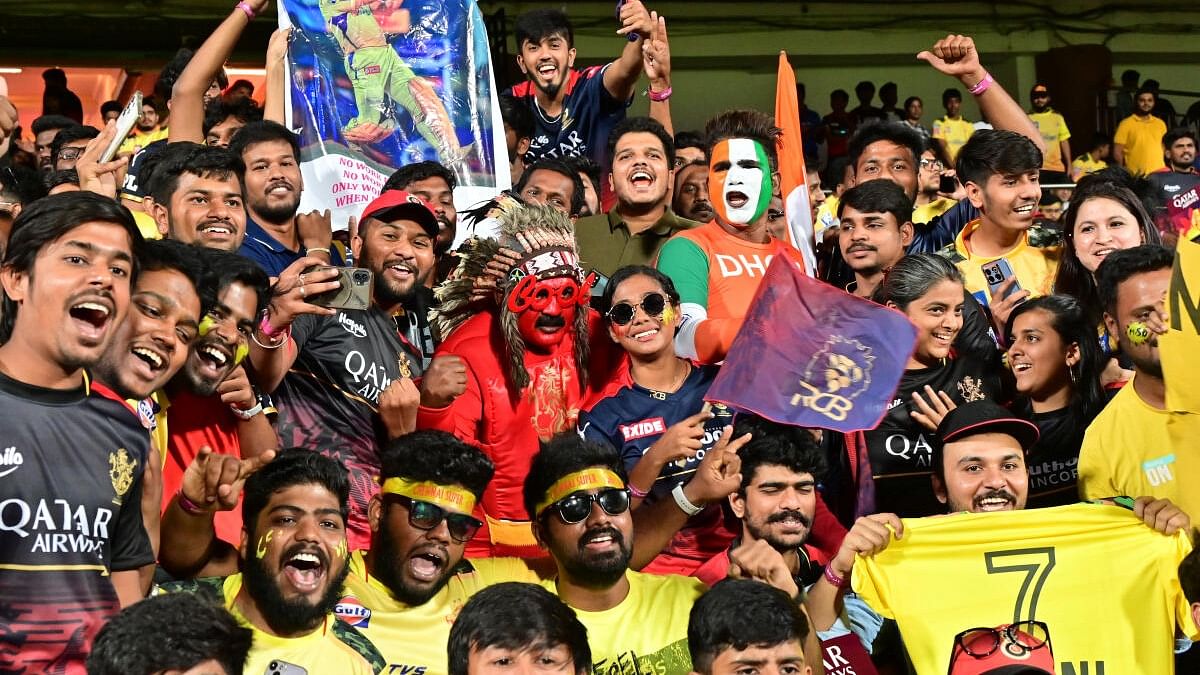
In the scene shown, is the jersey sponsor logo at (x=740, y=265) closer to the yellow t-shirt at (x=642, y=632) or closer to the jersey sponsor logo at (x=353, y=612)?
the yellow t-shirt at (x=642, y=632)

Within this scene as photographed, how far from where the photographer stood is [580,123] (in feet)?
28.5

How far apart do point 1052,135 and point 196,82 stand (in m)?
11.0

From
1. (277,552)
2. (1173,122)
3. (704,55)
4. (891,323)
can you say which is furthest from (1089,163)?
(277,552)

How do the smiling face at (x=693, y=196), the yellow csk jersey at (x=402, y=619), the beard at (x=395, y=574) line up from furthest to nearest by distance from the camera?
the smiling face at (x=693, y=196)
the beard at (x=395, y=574)
the yellow csk jersey at (x=402, y=619)

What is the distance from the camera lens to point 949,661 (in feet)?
17.4

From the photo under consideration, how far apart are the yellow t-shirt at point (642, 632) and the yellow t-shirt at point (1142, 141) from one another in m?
11.6

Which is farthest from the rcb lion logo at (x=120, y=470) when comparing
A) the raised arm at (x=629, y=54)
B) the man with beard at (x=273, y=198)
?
the raised arm at (x=629, y=54)

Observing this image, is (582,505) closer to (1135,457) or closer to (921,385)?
(921,385)

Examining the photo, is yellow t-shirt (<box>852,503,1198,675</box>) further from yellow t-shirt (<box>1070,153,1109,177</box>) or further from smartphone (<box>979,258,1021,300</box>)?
yellow t-shirt (<box>1070,153,1109,177</box>)

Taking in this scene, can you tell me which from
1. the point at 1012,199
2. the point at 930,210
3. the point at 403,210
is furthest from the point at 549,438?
the point at 930,210

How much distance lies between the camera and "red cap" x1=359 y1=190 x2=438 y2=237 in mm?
6623

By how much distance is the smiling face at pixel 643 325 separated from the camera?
247 inches

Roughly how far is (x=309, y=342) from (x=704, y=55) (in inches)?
568

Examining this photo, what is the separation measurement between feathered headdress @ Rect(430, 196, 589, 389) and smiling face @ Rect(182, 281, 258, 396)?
1.33 meters
